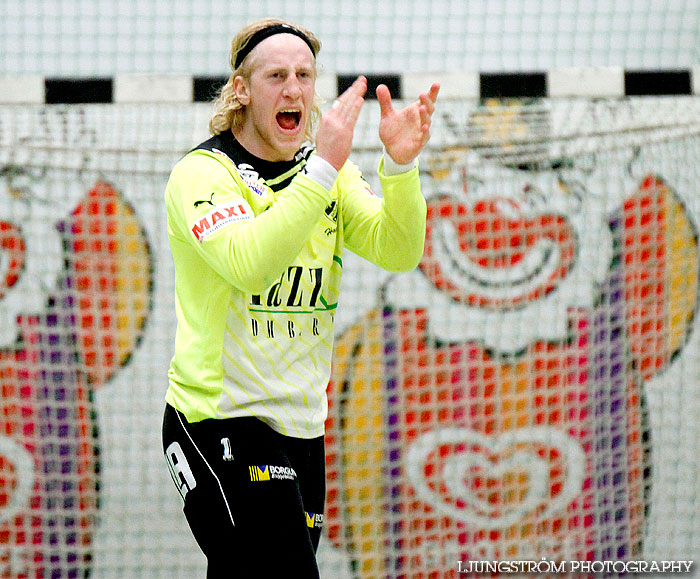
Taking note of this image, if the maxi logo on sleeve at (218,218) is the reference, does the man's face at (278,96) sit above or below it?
above

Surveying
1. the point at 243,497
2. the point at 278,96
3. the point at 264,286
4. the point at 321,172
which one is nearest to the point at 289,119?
the point at 278,96

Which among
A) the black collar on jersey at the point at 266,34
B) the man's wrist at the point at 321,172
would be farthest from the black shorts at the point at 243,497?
the black collar on jersey at the point at 266,34

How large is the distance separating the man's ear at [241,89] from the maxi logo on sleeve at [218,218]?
0.29 metres

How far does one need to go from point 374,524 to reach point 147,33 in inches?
87.6

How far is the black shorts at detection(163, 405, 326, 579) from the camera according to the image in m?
1.65

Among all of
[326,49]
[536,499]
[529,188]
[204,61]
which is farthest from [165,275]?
[536,499]

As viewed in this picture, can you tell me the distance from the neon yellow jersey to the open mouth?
0.08 metres

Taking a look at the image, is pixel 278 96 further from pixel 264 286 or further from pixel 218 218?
pixel 264 286

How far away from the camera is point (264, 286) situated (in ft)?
5.18

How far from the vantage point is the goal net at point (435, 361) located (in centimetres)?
348

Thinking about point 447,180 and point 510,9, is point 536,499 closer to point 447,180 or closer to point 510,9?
point 447,180

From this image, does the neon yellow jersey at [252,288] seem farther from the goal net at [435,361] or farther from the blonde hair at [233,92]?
the goal net at [435,361]

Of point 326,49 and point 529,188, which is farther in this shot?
point 326,49

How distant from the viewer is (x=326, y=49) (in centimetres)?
379
